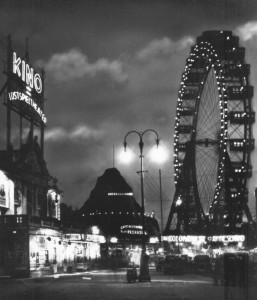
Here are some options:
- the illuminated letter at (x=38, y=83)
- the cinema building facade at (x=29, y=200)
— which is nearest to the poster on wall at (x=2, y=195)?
the cinema building facade at (x=29, y=200)

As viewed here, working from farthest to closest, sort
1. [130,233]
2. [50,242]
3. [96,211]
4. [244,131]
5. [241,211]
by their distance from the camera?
[96,211] → [130,233] → [241,211] → [50,242] → [244,131]

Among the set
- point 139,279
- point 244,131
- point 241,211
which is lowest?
point 139,279

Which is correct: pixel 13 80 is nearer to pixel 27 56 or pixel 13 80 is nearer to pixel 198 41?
pixel 27 56

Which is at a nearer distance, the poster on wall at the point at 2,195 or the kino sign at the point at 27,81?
the poster on wall at the point at 2,195

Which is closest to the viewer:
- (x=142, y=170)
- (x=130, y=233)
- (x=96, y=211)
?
(x=142, y=170)

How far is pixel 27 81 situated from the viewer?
72625 mm

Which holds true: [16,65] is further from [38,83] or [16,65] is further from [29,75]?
[38,83]

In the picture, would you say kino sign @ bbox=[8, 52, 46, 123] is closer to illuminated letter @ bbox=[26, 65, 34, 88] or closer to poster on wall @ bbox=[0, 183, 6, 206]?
illuminated letter @ bbox=[26, 65, 34, 88]

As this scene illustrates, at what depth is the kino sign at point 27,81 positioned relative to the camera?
68.7m

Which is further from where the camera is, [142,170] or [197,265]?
[197,265]

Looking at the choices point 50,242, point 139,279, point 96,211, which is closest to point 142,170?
point 139,279

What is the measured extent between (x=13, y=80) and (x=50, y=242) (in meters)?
16.9

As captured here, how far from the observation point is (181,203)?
75812 mm

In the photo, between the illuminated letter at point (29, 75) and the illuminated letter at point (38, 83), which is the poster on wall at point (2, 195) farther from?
the illuminated letter at point (38, 83)
